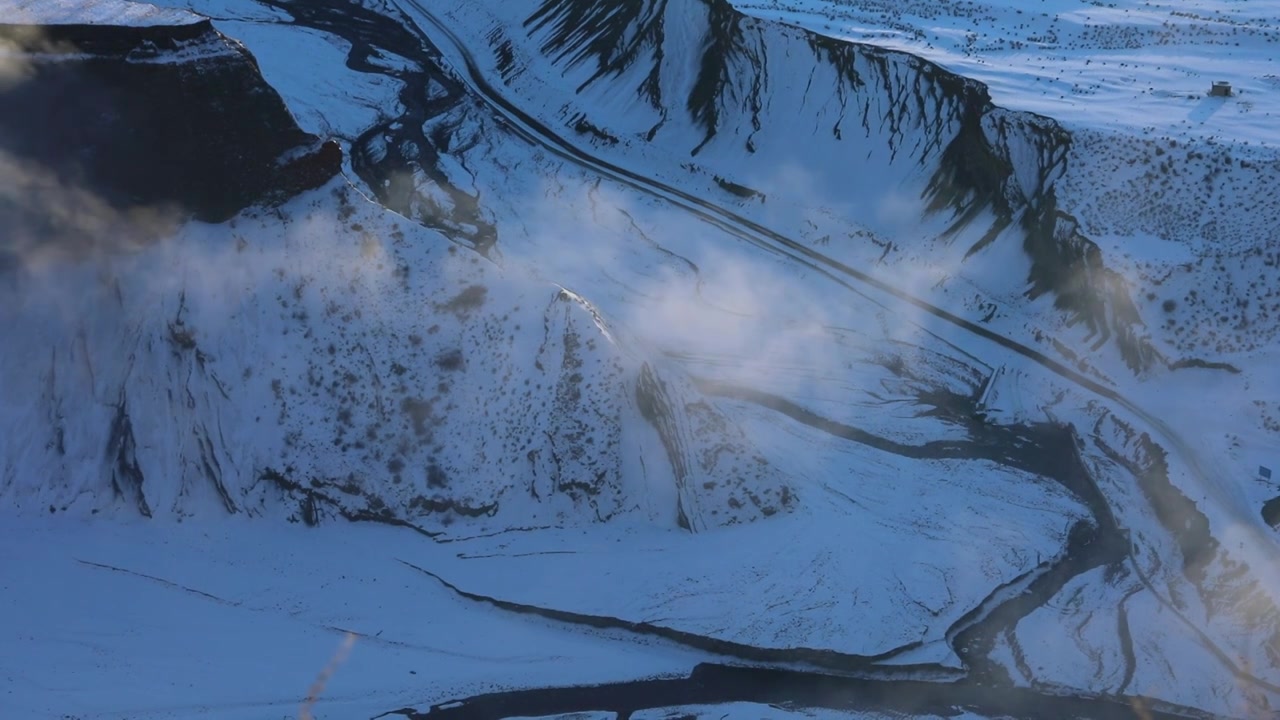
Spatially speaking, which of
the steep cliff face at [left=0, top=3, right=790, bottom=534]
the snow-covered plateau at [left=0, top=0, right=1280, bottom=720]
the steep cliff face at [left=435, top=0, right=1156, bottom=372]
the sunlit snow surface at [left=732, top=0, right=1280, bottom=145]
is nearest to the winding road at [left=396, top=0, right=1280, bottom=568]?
the snow-covered plateau at [left=0, top=0, right=1280, bottom=720]

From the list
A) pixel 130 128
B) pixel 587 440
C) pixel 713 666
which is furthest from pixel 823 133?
pixel 130 128

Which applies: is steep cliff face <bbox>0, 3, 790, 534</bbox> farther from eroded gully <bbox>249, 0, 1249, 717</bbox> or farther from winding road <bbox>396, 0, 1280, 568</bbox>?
winding road <bbox>396, 0, 1280, 568</bbox>

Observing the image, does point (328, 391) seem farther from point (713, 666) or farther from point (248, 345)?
point (713, 666)

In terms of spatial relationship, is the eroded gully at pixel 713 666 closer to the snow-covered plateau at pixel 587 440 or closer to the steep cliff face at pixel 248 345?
the snow-covered plateau at pixel 587 440

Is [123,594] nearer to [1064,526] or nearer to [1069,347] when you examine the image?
[1064,526]

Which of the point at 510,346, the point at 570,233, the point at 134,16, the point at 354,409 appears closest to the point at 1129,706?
the point at 510,346

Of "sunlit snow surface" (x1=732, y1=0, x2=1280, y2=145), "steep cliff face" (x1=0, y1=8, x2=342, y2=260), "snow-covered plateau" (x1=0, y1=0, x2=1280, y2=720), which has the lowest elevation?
"snow-covered plateau" (x1=0, y1=0, x2=1280, y2=720)
